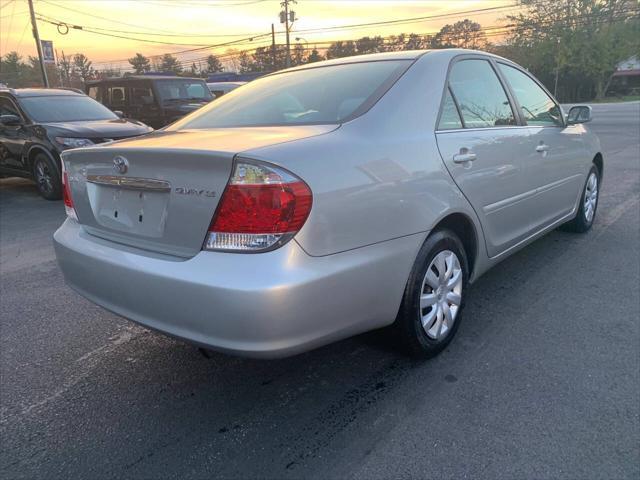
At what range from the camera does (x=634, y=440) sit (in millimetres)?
2230

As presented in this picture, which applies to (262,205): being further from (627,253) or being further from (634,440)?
(627,253)

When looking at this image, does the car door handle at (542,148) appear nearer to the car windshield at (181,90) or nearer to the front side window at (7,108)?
the front side window at (7,108)

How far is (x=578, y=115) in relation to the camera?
15.0ft

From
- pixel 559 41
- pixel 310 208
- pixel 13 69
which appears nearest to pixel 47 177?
pixel 310 208

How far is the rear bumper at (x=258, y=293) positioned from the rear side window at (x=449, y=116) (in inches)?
31.0

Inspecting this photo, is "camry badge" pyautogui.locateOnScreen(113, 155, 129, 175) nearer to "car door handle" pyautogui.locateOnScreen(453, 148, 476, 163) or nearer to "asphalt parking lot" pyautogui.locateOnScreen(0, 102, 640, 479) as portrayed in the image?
"asphalt parking lot" pyautogui.locateOnScreen(0, 102, 640, 479)

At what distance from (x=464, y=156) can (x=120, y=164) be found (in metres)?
1.82

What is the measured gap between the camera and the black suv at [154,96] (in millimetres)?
12195

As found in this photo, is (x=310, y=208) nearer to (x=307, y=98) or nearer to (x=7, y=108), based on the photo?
(x=307, y=98)

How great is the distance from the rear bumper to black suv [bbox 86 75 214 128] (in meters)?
10.4

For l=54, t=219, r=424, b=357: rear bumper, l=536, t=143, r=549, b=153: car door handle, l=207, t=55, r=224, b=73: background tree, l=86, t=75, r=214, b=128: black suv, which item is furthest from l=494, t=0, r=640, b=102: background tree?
l=54, t=219, r=424, b=357: rear bumper

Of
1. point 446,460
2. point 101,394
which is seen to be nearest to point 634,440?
point 446,460

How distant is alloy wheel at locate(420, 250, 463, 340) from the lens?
2793mm

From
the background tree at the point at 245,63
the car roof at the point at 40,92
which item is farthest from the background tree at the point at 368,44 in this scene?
the car roof at the point at 40,92
